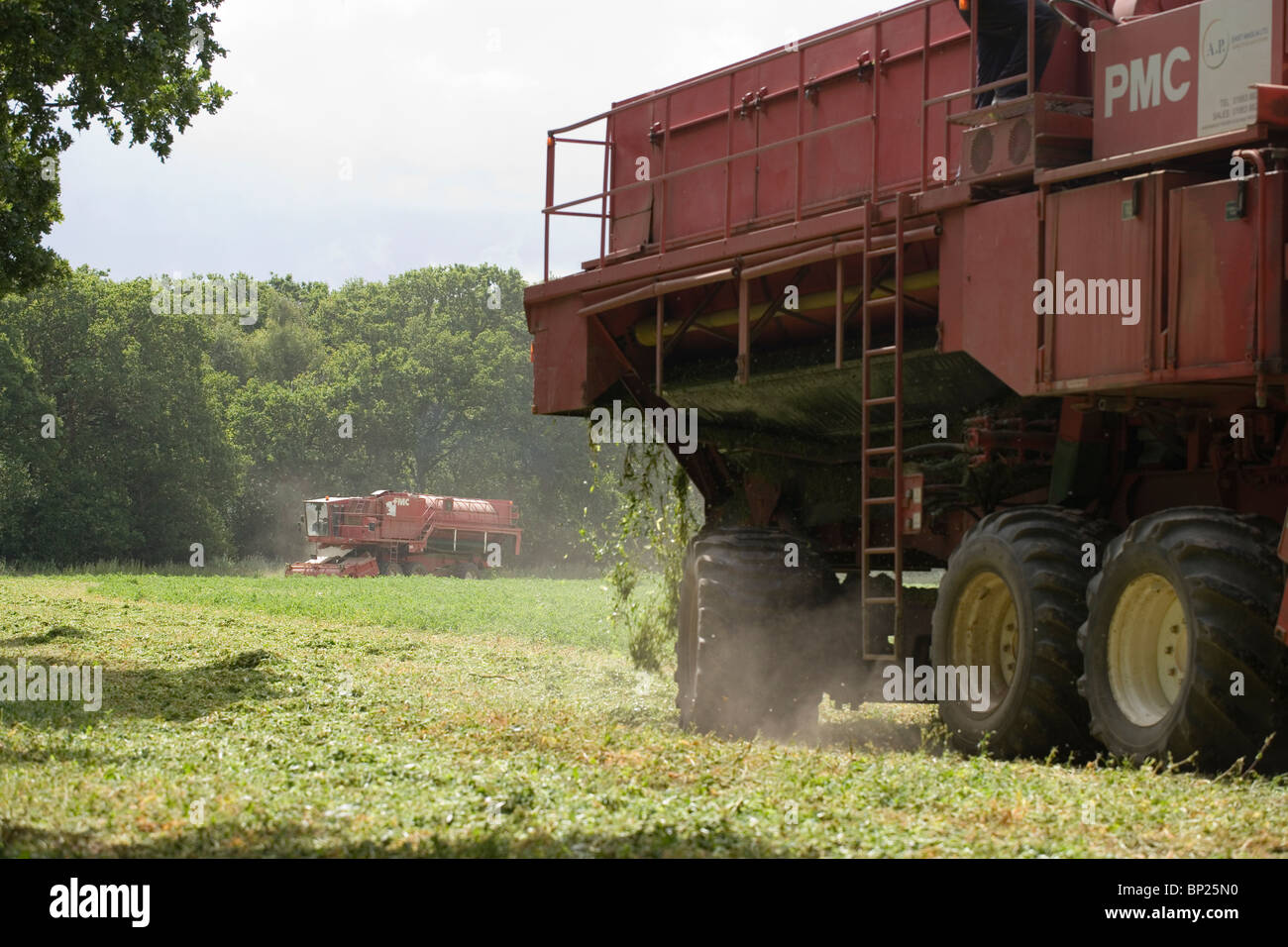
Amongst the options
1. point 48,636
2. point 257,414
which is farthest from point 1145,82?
point 257,414

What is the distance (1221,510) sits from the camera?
8164mm

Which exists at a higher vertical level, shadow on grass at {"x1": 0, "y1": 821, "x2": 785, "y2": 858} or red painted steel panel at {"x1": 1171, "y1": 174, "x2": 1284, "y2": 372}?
red painted steel panel at {"x1": 1171, "y1": 174, "x2": 1284, "y2": 372}

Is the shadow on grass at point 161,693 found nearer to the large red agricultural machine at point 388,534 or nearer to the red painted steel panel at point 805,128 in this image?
the red painted steel panel at point 805,128

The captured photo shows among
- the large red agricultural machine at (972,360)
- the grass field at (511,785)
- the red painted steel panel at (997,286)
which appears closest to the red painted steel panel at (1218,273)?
the large red agricultural machine at (972,360)

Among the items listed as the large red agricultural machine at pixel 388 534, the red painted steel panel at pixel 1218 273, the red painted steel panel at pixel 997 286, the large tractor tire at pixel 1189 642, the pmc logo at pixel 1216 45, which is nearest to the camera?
the large tractor tire at pixel 1189 642

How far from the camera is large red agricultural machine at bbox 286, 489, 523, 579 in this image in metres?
55.7

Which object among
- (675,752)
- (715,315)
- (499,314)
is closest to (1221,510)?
(675,752)

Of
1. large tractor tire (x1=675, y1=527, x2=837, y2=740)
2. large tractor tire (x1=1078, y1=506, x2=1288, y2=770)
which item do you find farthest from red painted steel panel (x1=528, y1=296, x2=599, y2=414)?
large tractor tire (x1=1078, y1=506, x2=1288, y2=770)

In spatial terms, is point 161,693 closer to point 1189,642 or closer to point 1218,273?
point 1189,642

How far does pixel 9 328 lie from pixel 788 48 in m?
45.0

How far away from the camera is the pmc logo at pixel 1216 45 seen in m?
8.59

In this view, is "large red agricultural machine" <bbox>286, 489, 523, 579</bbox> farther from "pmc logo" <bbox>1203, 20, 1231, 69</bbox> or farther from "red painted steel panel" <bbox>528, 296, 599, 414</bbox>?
"pmc logo" <bbox>1203, 20, 1231, 69</bbox>

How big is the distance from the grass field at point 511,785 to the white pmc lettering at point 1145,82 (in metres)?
3.82

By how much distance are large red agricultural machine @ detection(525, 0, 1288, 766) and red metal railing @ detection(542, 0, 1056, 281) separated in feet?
0.13
